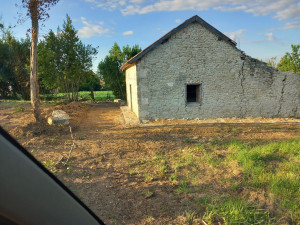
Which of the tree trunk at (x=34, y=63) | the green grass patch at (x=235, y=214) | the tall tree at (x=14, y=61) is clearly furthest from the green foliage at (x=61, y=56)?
the green grass patch at (x=235, y=214)

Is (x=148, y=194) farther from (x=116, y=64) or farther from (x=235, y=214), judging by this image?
(x=116, y=64)

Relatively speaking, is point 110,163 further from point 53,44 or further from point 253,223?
point 53,44

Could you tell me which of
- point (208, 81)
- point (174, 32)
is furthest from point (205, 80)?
point (174, 32)

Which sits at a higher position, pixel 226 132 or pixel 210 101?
pixel 210 101

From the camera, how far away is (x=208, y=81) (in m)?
9.76

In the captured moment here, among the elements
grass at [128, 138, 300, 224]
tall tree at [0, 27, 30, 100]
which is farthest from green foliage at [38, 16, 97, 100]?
grass at [128, 138, 300, 224]

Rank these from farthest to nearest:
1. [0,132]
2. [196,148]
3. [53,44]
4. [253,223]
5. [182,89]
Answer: [53,44]
[182,89]
[196,148]
[253,223]
[0,132]

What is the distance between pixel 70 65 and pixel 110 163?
15.9 meters

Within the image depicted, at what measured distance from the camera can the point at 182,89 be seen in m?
9.66

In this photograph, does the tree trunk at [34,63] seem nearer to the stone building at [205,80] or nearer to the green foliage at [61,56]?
the stone building at [205,80]

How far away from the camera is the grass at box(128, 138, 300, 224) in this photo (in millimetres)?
3256

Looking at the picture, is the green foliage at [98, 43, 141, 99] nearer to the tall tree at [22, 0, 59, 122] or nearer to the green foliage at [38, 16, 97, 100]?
the green foliage at [38, 16, 97, 100]

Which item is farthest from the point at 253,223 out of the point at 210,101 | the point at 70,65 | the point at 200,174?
the point at 70,65

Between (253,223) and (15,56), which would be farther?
(15,56)
